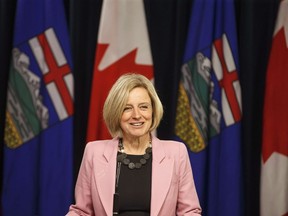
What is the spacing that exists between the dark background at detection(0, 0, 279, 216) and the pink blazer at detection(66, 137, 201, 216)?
1.14 meters

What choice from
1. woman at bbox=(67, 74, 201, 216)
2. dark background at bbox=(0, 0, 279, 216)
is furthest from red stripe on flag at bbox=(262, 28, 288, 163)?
woman at bbox=(67, 74, 201, 216)

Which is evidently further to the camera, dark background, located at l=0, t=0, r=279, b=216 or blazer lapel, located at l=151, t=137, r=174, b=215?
dark background, located at l=0, t=0, r=279, b=216

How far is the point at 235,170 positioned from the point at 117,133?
1.24 metres

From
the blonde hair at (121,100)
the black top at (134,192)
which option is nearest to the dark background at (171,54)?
the blonde hair at (121,100)

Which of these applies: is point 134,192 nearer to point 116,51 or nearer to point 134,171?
point 134,171

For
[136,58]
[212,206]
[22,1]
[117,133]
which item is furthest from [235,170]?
[22,1]

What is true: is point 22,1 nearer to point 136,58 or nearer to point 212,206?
point 136,58

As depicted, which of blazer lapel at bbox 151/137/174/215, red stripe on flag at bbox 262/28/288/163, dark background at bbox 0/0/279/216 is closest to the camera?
blazer lapel at bbox 151/137/174/215

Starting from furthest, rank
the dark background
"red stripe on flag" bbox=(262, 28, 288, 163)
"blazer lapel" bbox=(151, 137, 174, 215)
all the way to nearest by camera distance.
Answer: the dark background < "red stripe on flag" bbox=(262, 28, 288, 163) < "blazer lapel" bbox=(151, 137, 174, 215)

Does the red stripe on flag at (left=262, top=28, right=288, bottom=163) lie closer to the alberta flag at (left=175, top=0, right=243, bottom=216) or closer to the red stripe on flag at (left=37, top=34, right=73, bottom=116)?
the alberta flag at (left=175, top=0, right=243, bottom=216)

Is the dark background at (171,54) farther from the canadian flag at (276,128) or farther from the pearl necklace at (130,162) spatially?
the pearl necklace at (130,162)

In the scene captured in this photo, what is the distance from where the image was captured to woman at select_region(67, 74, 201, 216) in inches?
74.0

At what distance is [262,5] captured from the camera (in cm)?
311

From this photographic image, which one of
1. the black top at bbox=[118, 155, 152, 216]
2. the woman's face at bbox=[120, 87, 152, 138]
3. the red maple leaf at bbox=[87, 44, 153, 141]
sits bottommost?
the black top at bbox=[118, 155, 152, 216]
